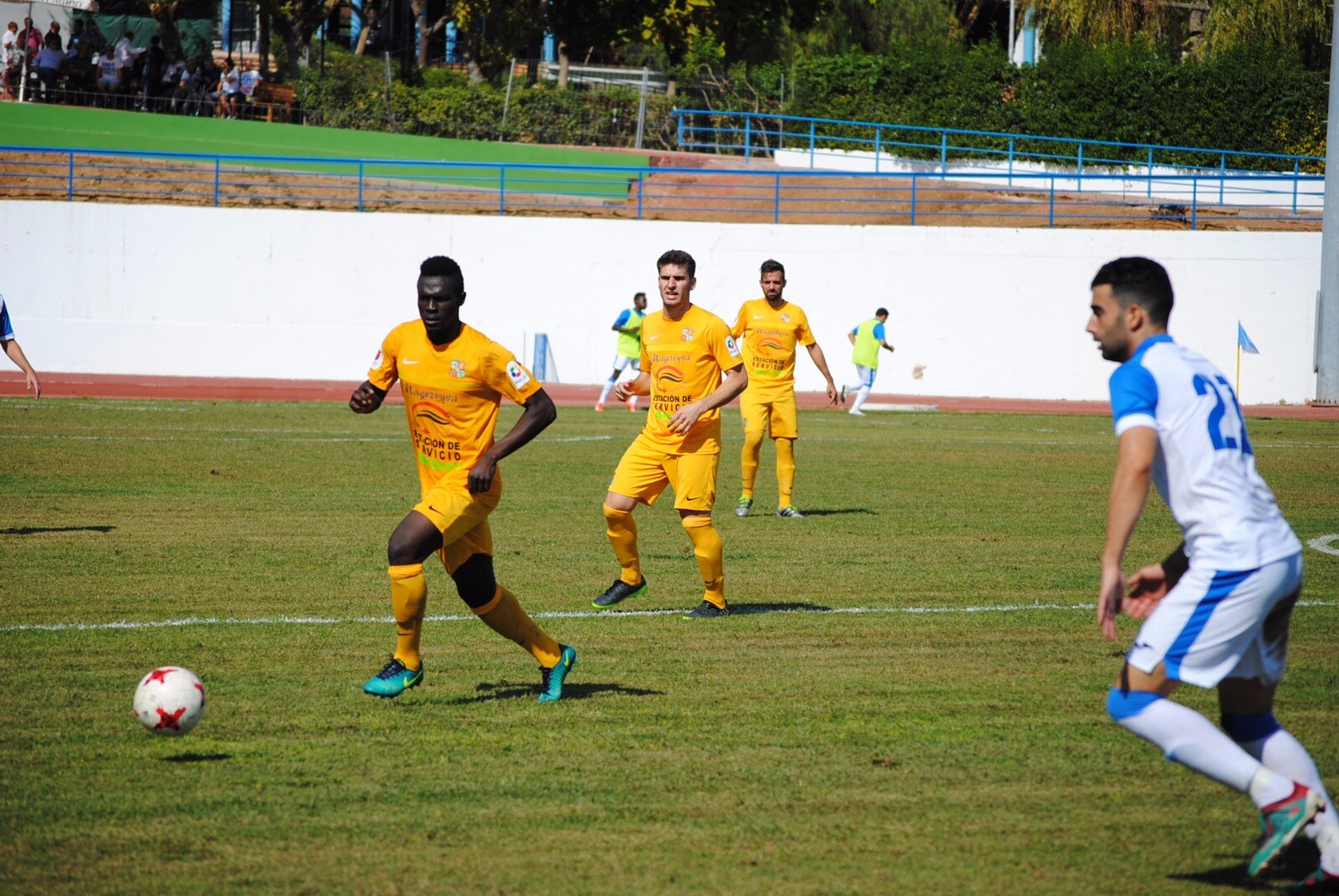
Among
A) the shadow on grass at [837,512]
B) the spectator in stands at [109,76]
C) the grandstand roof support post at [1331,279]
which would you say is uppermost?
the spectator in stands at [109,76]

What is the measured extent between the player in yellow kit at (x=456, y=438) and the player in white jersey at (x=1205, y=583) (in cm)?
278

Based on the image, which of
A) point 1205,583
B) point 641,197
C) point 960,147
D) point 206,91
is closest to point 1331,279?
point 641,197

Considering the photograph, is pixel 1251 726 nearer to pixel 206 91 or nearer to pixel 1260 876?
pixel 1260 876

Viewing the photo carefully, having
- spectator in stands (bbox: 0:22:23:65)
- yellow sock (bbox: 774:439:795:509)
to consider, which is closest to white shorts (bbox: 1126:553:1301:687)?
yellow sock (bbox: 774:439:795:509)

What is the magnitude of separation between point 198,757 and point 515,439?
1866 millimetres

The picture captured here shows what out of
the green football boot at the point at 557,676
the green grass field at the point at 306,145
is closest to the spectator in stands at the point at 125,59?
the green grass field at the point at 306,145

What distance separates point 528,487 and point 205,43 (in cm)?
4450

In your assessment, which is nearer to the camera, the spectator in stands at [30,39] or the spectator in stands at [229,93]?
the spectator in stands at [30,39]

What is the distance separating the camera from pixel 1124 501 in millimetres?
4102

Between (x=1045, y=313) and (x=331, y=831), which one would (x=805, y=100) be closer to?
(x=1045, y=313)

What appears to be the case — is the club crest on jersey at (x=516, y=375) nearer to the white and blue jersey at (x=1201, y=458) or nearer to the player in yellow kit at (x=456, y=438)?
the player in yellow kit at (x=456, y=438)

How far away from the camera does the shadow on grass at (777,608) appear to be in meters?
8.50

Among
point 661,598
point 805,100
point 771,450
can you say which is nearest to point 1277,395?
point 771,450

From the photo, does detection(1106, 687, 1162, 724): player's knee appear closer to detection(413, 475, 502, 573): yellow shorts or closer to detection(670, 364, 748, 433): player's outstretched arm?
detection(413, 475, 502, 573): yellow shorts
